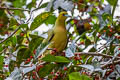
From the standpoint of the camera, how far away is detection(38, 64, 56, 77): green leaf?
5.26 feet

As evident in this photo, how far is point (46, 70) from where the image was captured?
5.28 feet

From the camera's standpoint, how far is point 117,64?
5.32ft

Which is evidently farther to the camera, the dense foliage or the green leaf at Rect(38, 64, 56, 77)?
the green leaf at Rect(38, 64, 56, 77)

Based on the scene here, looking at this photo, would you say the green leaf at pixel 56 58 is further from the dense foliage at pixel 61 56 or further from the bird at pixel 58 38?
the bird at pixel 58 38

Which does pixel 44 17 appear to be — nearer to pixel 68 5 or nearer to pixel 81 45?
pixel 68 5

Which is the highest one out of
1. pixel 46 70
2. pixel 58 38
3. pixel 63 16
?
pixel 63 16

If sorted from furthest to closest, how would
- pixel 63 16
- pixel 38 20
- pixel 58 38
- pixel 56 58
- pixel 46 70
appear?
pixel 63 16 < pixel 58 38 < pixel 38 20 < pixel 46 70 < pixel 56 58

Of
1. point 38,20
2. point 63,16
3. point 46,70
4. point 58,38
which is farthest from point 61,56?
point 63,16

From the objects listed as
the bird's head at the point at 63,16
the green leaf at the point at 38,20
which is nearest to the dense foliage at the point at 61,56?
the green leaf at the point at 38,20

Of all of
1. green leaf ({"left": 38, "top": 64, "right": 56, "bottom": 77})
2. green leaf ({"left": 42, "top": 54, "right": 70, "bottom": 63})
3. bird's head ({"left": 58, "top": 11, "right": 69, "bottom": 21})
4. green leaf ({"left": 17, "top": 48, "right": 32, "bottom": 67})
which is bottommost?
green leaf ({"left": 38, "top": 64, "right": 56, "bottom": 77})

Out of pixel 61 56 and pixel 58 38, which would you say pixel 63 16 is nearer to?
pixel 58 38

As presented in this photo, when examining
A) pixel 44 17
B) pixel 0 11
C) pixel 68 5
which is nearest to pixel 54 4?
pixel 68 5

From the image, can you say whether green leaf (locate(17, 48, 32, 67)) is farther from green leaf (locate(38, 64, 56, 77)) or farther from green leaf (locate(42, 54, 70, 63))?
green leaf (locate(42, 54, 70, 63))

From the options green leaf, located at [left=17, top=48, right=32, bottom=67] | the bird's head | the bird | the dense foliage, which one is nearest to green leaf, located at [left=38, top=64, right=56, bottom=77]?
the dense foliage
